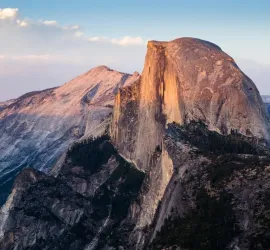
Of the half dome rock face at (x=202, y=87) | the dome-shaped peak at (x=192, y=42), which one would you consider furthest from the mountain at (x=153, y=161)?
the dome-shaped peak at (x=192, y=42)

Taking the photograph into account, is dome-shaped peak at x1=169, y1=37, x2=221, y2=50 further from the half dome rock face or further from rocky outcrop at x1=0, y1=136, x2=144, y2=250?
rocky outcrop at x1=0, y1=136, x2=144, y2=250

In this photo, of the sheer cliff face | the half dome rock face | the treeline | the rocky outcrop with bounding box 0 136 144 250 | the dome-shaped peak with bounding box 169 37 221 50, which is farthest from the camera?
the treeline

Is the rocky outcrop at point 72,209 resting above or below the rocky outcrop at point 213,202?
below

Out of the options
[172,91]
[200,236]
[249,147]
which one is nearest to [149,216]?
[249,147]

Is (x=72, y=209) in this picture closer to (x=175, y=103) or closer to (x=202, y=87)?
(x=175, y=103)

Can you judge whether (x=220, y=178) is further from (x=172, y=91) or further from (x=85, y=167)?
(x=85, y=167)

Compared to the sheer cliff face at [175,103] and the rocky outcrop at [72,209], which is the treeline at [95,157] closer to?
the rocky outcrop at [72,209]

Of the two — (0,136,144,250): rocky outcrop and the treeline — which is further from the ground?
the treeline

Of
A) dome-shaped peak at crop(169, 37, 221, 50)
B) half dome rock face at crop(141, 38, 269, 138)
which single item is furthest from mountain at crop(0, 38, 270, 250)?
dome-shaped peak at crop(169, 37, 221, 50)
